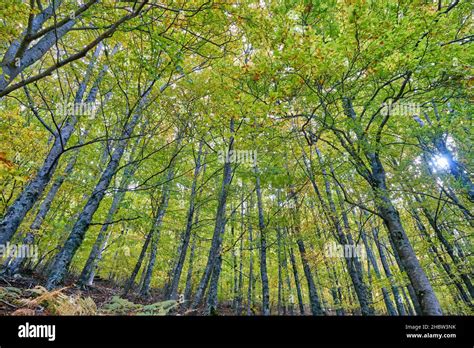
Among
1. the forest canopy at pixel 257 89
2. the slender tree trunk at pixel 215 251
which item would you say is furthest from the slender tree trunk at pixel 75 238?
the slender tree trunk at pixel 215 251

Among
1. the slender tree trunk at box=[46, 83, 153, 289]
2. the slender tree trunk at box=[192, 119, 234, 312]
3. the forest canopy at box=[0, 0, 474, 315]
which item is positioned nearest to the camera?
the forest canopy at box=[0, 0, 474, 315]

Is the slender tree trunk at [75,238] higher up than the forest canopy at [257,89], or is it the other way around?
the forest canopy at [257,89]

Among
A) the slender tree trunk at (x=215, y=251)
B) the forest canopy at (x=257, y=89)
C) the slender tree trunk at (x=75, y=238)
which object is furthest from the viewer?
the slender tree trunk at (x=215, y=251)

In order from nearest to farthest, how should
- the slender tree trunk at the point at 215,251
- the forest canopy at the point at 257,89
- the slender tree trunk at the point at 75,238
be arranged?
the forest canopy at the point at 257,89 < the slender tree trunk at the point at 75,238 < the slender tree trunk at the point at 215,251

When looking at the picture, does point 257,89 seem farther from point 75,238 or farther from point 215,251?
point 75,238

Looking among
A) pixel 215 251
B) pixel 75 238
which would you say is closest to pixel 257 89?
pixel 215 251

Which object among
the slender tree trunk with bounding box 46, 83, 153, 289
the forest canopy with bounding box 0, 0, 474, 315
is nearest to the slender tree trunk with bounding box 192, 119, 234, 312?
the forest canopy with bounding box 0, 0, 474, 315

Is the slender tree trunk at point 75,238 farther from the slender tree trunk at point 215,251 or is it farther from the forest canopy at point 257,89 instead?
the slender tree trunk at point 215,251

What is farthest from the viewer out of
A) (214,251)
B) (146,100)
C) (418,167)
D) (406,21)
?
(418,167)

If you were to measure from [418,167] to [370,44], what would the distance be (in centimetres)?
655

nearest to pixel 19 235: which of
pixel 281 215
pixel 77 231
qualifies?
pixel 77 231

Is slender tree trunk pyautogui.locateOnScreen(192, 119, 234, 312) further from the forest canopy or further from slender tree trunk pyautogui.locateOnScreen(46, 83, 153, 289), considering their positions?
slender tree trunk pyautogui.locateOnScreen(46, 83, 153, 289)
